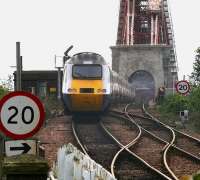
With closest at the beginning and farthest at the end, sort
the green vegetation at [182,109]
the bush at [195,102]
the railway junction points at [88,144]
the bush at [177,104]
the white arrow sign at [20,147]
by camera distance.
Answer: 1. the railway junction points at [88,144]
2. the white arrow sign at [20,147]
3. the green vegetation at [182,109]
4. the bush at [195,102]
5. the bush at [177,104]

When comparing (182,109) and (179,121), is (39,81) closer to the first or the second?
(182,109)

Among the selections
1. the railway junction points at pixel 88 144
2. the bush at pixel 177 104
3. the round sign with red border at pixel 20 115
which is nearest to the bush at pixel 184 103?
the bush at pixel 177 104

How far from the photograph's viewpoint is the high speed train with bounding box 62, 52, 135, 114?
93.4ft

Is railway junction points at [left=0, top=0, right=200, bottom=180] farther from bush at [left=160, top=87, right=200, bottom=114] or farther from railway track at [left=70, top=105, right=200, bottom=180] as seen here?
bush at [left=160, top=87, right=200, bottom=114]

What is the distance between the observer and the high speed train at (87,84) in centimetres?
2847

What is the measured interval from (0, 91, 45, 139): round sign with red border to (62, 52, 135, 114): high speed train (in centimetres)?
2005

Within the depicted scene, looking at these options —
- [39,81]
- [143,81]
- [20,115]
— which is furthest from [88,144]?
[143,81]

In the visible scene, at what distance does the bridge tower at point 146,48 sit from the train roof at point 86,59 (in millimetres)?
37385

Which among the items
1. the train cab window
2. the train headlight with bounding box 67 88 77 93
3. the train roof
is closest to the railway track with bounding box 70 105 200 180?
the train headlight with bounding box 67 88 77 93

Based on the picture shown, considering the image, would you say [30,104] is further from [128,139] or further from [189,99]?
[189,99]

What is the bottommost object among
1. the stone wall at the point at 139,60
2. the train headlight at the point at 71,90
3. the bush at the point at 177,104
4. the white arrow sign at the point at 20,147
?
the white arrow sign at the point at 20,147

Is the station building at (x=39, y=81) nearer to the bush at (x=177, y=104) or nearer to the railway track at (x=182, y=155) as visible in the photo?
the bush at (x=177, y=104)

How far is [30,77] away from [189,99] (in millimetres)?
14688

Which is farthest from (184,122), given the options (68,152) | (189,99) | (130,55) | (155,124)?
(130,55)
